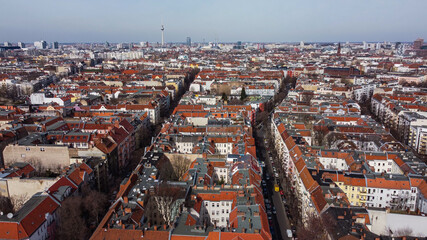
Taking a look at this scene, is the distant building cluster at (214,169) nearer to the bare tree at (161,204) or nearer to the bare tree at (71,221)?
the bare tree at (161,204)

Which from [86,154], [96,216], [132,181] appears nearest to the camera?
[96,216]

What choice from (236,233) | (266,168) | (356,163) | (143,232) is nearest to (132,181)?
(143,232)

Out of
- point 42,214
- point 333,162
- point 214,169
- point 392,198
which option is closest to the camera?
point 42,214

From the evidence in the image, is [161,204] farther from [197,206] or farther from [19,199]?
[19,199]

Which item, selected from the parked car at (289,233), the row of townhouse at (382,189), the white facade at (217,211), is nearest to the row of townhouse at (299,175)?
the parked car at (289,233)

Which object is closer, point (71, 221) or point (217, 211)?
point (71, 221)

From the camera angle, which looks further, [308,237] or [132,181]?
[132,181]

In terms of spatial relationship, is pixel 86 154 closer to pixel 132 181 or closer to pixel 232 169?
pixel 132 181

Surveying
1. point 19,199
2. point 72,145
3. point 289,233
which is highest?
point 72,145

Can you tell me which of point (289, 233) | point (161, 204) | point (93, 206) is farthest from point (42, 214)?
point (289, 233)

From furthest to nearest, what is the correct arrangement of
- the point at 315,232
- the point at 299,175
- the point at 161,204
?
the point at 299,175 → the point at 161,204 → the point at 315,232

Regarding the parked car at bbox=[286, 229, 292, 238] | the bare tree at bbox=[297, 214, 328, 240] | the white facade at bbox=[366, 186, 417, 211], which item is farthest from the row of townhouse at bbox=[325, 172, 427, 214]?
the bare tree at bbox=[297, 214, 328, 240]
